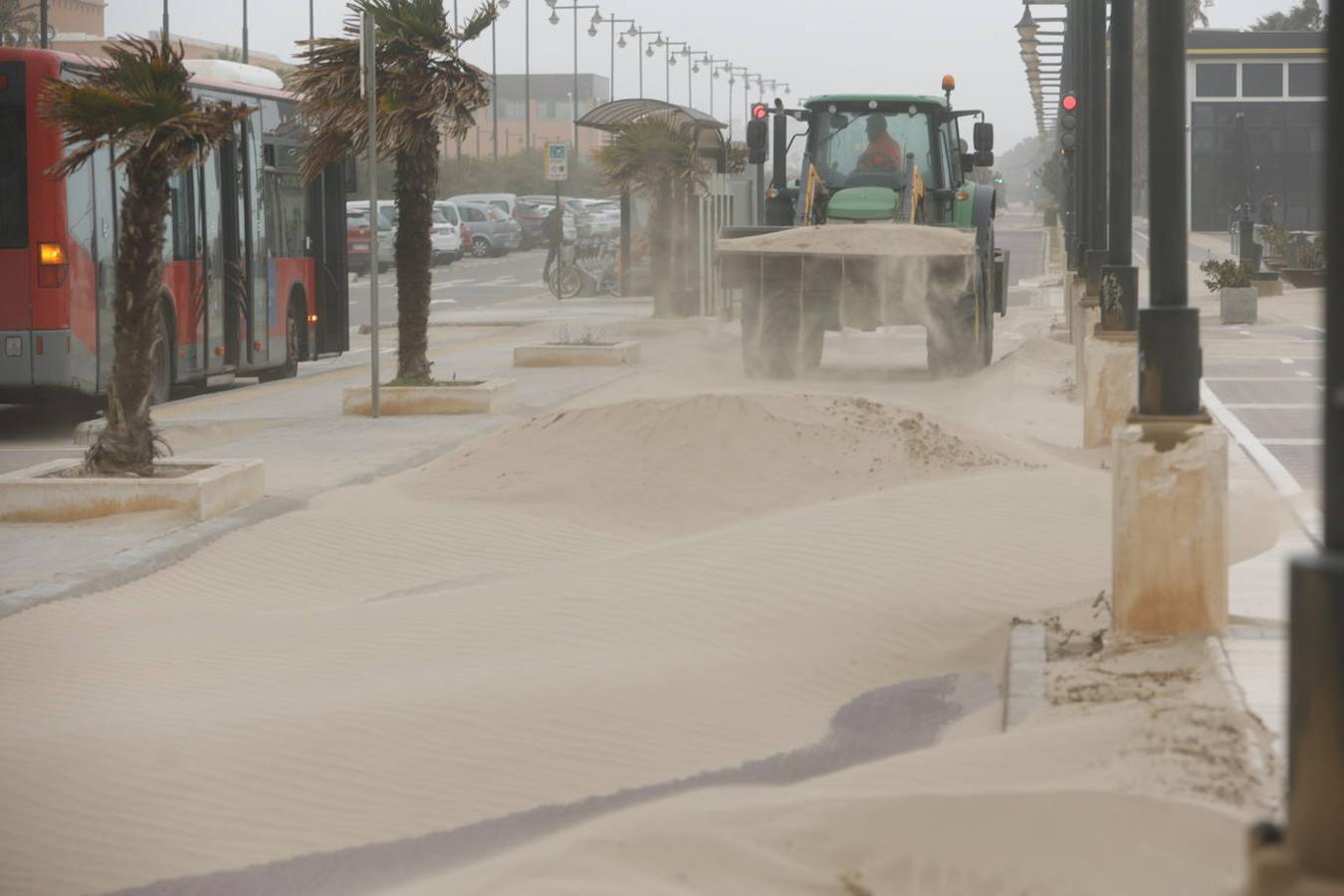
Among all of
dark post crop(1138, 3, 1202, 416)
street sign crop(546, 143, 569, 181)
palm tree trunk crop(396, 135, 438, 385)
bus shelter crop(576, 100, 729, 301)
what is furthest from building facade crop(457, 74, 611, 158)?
dark post crop(1138, 3, 1202, 416)

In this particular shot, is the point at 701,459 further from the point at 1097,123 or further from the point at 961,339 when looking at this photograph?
the point at 1097,123

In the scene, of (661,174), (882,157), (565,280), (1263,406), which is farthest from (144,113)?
(565,280)

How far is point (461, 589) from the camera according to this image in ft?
33.9

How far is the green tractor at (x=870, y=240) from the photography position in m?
21.0

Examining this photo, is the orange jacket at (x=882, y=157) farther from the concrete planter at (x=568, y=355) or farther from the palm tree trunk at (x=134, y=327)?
the palm tree trunk at (x=134, y=327)

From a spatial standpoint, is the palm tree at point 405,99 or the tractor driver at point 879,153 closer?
the palm tree at point 405,99

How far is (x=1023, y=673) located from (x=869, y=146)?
1611 cm

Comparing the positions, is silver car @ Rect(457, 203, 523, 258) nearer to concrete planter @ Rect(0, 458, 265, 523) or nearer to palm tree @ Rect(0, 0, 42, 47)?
palm tree @ Rect(0, 0, 42, 47)

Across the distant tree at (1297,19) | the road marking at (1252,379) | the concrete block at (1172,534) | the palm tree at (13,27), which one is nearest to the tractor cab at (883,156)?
the road marking at (1252,379)

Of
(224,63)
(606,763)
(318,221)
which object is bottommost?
(606,763)

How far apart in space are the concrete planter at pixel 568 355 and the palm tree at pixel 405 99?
5318mm

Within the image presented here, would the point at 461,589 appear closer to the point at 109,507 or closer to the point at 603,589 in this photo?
the point at 603,589

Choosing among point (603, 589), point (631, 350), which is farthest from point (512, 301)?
point (603, 589)

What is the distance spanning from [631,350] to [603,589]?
16.0 metres
